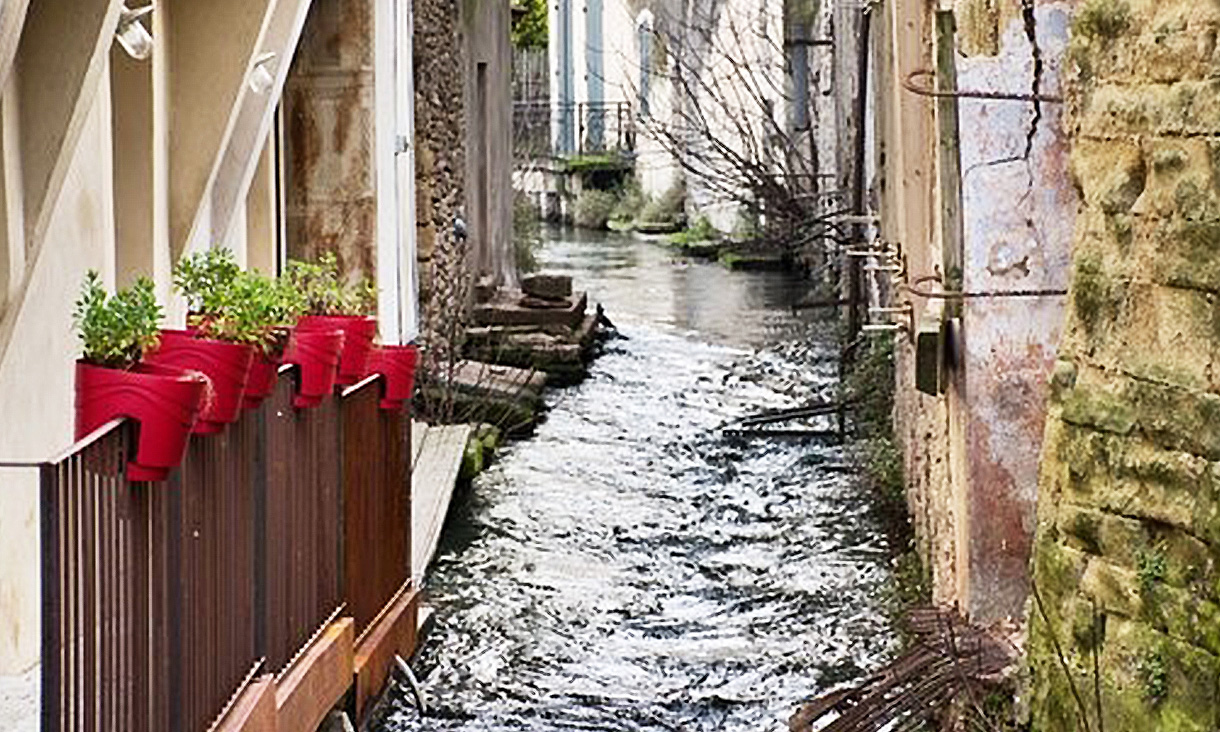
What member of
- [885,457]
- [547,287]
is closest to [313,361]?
[885,457]

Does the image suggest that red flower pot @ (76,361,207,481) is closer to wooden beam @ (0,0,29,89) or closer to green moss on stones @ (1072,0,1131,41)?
wooden beam @ (0,0,29,89)

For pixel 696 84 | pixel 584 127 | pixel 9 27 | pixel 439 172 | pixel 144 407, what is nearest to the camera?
pixel 144 407

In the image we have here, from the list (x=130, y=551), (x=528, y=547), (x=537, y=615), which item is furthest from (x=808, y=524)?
(x=130, y=551)

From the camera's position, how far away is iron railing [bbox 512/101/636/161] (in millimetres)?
47016

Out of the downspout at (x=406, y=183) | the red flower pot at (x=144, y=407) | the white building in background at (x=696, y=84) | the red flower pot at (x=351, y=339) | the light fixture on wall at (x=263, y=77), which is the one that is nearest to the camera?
the red flower pot at (x=144, y=407)

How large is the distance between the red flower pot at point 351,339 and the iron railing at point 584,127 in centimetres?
3711

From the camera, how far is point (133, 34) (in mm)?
8188

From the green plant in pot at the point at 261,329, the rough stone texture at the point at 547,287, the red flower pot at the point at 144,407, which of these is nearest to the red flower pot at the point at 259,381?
the green plant in pot at the point at 261,329

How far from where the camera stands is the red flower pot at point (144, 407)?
539 centimetres

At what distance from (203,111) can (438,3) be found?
8.52m

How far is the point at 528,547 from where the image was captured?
41.5 feet

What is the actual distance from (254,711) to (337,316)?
6.71 ft

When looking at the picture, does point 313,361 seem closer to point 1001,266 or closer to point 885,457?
point 1001,266

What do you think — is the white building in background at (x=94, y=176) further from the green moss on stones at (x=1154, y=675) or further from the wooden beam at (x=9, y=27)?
the green moss on stones at (x=1154, y=675)
